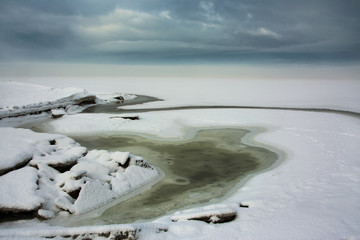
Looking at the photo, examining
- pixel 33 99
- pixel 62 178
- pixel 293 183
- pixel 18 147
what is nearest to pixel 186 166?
pixel 293 183

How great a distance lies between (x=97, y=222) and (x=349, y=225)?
3.69 metres

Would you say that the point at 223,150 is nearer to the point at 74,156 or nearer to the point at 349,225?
the point at 74,156

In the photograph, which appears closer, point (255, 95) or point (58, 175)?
point (58, 175)

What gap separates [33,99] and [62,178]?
14.9 metres

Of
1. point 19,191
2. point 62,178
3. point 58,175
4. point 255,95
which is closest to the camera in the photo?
point 19,191

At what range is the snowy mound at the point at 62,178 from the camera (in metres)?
4.92

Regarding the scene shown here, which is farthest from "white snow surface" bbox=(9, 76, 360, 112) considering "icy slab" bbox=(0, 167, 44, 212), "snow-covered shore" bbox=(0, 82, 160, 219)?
"icy slab" bbox=(0, 167, 44, 212)

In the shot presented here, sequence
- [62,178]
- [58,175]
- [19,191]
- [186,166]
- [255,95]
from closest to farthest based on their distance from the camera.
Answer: [19,191], [62,178], [58,175], [186,166], [255,95]

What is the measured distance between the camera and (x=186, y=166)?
7375 millimetres

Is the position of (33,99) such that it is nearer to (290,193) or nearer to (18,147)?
(18,147)

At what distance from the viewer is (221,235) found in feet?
11.8

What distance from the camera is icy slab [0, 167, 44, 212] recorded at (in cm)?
470

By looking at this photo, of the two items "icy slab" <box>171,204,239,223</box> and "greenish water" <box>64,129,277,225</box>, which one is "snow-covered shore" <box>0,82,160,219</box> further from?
"icy slab" <box>171,204,239,223</box>

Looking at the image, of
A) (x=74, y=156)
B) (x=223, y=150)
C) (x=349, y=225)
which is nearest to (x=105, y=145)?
(x=74, y=156)
